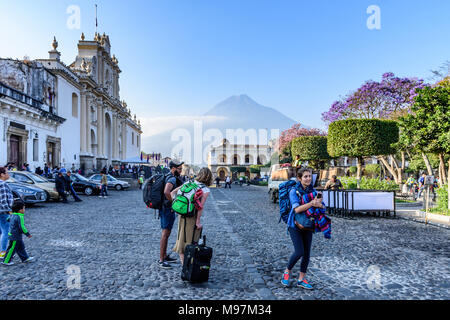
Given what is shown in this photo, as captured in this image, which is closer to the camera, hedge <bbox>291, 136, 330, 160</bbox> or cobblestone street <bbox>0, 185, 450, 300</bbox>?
cobblestone street <bbox>0, 185, 450, 300</bbox>

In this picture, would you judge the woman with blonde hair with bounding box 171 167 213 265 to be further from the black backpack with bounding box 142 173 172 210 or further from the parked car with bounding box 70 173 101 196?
the parked car with bounding box 70 173 101 196

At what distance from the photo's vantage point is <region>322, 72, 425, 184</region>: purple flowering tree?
2580 cm

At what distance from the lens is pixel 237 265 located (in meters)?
5.26

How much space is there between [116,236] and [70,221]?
2906 mm

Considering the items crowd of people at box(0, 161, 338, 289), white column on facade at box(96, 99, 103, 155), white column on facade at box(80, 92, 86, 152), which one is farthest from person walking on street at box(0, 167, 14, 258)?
white column on facade at box(96, 99, 103, 155)

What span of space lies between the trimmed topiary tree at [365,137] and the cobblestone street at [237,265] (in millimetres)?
10497

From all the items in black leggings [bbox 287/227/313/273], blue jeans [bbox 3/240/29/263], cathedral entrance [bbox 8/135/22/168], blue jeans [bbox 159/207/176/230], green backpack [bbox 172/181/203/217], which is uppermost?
cathedral entrance [bbox 8/135/22/168]

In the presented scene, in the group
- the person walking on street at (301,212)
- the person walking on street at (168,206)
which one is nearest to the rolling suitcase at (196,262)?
the person walking on street at (168,206)

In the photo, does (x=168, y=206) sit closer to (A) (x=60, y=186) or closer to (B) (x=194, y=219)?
(B) (x=194, y=219)

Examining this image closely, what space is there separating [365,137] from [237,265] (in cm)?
1601

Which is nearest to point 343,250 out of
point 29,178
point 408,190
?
point 29,178

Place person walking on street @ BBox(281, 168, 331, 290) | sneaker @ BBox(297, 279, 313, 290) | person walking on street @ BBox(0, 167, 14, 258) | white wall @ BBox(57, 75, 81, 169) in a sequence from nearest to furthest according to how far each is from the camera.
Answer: person walking on street @ BBox(281, 168, 331, 290), sneaker @ BBox(297, 279, 313, 290), person walking on street @ BBox(0, 167, 14, 258), white wall @ BBox(57, 75, 81, 169)

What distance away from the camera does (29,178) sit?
14320 millimetres
